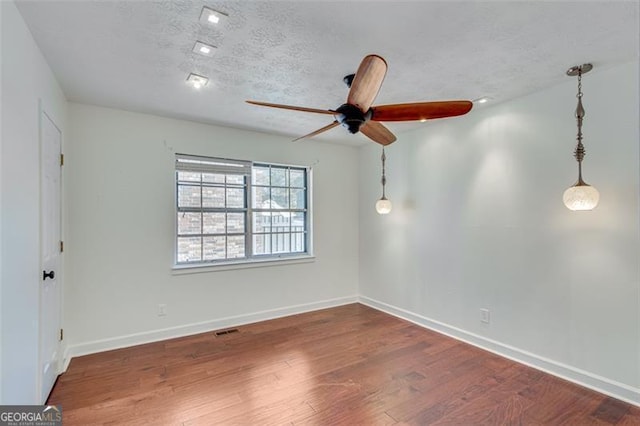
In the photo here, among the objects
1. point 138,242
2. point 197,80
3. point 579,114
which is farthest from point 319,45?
point 138,242

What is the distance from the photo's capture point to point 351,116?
182 cm

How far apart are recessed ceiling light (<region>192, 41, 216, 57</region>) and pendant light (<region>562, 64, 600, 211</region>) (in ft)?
8.88

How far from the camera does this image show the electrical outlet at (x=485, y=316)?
3.18m

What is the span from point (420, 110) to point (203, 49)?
1.51 m

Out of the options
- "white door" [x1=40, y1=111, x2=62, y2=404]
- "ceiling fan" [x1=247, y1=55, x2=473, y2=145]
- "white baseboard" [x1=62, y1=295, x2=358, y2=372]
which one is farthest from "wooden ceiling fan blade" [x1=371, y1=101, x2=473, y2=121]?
"white baseboard" [x1=62, y1=295, x2=358, y2=372]

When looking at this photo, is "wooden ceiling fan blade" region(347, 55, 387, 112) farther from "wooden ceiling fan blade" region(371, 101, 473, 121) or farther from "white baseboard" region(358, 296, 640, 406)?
"white baseboard" region(358, 296, 640, 406)

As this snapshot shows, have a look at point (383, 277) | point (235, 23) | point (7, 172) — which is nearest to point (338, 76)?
point (235, 23)

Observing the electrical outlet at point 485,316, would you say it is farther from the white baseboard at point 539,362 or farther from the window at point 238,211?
the window at point 238,211

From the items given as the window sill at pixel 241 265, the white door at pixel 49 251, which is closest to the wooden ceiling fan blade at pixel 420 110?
the white door at pixel 49 251

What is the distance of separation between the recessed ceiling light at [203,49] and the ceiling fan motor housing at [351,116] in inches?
39.4

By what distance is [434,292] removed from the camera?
12.3 ft

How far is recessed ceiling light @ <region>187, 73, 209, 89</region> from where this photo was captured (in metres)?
2.46

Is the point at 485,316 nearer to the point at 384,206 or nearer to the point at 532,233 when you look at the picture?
the point at 532,233

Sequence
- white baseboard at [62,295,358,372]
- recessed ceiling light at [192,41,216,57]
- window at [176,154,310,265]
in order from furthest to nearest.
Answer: window at [176,154,310,265], white baseboard at [62,295,358,372], recessed ceiling light at [192,41,216,57]
